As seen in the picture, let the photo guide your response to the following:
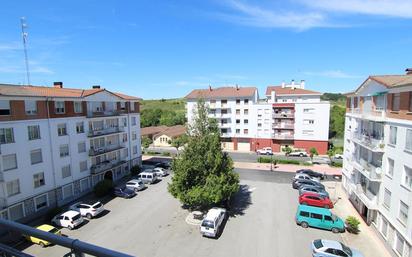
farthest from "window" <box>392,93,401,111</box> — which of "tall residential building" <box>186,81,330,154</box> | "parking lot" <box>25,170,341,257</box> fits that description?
"tall residential building" <box>186,81,330,154</box>

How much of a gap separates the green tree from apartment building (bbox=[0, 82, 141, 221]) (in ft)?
42.7

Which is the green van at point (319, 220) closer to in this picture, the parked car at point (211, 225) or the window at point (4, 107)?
the parked car at point (211, 225)

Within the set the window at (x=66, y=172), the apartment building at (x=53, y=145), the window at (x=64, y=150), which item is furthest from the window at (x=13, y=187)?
the window at (x=64, y=150)

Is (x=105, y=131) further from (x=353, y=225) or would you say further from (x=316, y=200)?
(x=353, y=225)

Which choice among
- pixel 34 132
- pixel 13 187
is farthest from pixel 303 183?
pixel 13 187

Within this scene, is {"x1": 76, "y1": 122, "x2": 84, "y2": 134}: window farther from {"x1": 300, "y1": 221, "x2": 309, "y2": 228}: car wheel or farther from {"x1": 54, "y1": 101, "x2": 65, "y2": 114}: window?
{"x1": 300, "y1": 221, "x2": 309, "y2": 228}: car wheel

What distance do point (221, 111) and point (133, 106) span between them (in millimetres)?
24978

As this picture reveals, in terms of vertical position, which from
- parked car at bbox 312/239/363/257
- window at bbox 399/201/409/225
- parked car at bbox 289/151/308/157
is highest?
window at bbox 399/201/409/225

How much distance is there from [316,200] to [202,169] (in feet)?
44.0

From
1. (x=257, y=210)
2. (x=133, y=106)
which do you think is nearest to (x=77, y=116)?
(x=133, y=106)

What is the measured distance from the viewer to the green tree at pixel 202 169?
2448 centimetres

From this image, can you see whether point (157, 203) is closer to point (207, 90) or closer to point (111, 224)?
point (111, 224)

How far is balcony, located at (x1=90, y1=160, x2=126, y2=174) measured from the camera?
3375 cm

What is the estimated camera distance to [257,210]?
28297 millimetres
